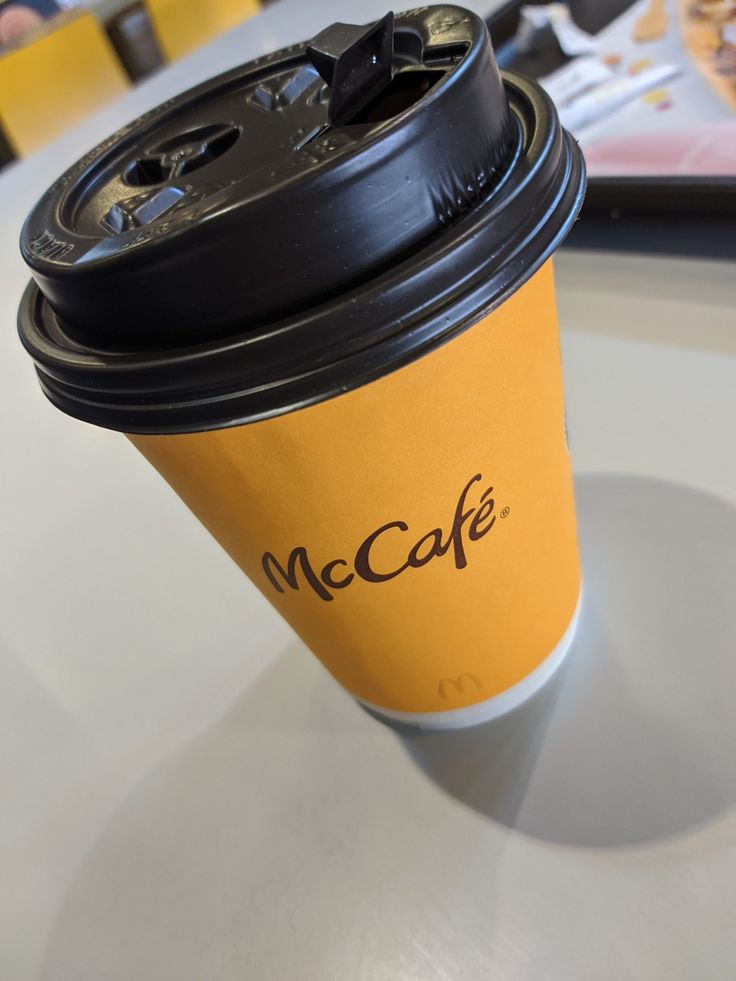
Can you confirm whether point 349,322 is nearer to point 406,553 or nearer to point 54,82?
point 406,553

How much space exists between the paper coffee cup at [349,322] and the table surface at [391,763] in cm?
16

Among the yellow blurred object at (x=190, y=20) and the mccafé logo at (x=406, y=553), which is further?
the yellow blurred object at (x=190, y=20)

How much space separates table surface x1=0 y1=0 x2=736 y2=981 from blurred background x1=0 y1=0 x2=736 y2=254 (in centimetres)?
10

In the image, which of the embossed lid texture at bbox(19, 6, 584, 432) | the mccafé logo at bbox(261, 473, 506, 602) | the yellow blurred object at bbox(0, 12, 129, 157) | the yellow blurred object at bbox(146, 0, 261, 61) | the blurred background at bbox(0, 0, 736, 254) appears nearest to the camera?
the embossed lid texture at bbox(19, 6, 584, 432)

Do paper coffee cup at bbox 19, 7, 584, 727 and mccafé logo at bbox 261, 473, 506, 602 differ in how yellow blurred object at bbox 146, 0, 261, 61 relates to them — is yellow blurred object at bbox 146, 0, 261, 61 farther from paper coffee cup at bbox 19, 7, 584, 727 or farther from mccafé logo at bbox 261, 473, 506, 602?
mccafé logo at bbox 261, 473, 506, 602

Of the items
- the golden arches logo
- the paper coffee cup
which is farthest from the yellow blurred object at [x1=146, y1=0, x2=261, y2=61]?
the golden arches logo

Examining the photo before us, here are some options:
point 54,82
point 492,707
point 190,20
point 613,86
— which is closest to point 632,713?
point 492,707

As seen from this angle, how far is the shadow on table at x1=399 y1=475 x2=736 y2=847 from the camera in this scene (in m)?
0.56

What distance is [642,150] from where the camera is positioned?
105cm

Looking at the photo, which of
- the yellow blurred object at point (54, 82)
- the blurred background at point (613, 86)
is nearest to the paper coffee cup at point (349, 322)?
the blurred background at point (613, 86)

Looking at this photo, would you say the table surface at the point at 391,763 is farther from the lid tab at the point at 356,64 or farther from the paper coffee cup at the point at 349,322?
the lid tab at the point at 356,64

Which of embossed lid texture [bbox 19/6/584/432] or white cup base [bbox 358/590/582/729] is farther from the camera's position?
white cup base [bbox 358/590/582/729]

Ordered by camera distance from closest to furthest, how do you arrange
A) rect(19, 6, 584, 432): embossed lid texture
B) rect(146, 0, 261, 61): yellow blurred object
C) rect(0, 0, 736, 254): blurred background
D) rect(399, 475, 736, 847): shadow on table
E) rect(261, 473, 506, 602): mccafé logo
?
rect(19, 6, 584, 432): embossed lid texture, rect(261, 473, 506, 602): mccafé logo, rect(399, 475, 736, 847): shadow on table, rect(0, 0, 736, 254): blurred background, rect(146, 0, 261, 61): yellow blurred object

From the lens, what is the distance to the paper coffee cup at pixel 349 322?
0.34 m
